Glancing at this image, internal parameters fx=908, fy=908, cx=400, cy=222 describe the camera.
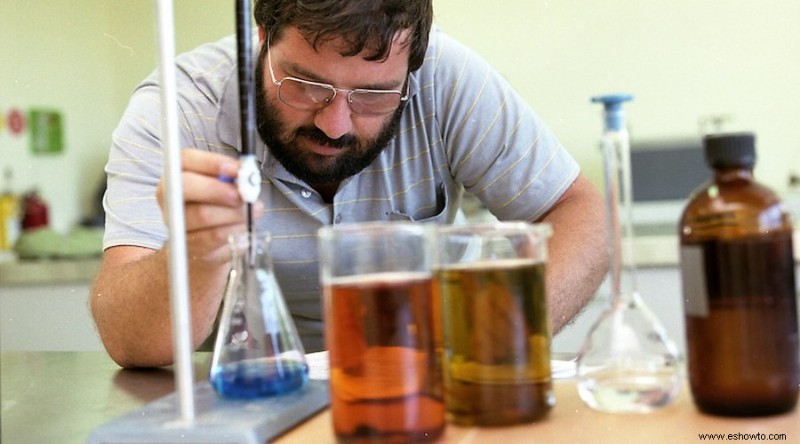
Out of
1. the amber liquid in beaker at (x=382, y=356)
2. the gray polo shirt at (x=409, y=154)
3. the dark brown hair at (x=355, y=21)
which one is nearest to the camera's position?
the amber liquid in beaker at (x=382, y=356)

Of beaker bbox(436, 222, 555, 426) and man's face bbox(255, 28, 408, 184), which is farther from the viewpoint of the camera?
man's face bbox(255, 28, 408, 184)

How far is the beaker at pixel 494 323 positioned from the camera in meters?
0.66

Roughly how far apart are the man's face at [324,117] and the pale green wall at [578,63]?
59.9 inches

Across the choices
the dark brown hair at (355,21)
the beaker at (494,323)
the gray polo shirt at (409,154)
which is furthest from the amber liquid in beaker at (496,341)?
the gray polo shirt at (409,154)

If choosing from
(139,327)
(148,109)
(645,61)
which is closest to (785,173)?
(645,61)

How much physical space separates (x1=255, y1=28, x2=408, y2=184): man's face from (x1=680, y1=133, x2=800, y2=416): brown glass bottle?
2.29ft

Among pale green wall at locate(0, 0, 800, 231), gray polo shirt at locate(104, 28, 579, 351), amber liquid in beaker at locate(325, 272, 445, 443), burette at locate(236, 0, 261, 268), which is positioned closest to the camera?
amber liquid in beaker at locate(325, 272, 445, 443)

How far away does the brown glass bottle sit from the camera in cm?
66

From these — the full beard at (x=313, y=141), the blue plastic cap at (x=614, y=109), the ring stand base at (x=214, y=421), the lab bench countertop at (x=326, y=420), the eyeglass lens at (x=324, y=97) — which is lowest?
the lab bench countertop at (x=326, y=420)

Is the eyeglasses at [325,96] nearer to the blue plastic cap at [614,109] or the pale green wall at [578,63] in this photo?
the blue plastic cap at [614,109]

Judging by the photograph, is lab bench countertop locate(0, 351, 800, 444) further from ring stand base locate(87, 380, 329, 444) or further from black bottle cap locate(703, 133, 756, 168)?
black bottle cap locate(703, 133, 756, 168)

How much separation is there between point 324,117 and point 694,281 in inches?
30.3

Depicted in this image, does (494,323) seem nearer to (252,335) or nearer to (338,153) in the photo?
(252,335)

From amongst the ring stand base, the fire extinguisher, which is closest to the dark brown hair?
the ring stand base
